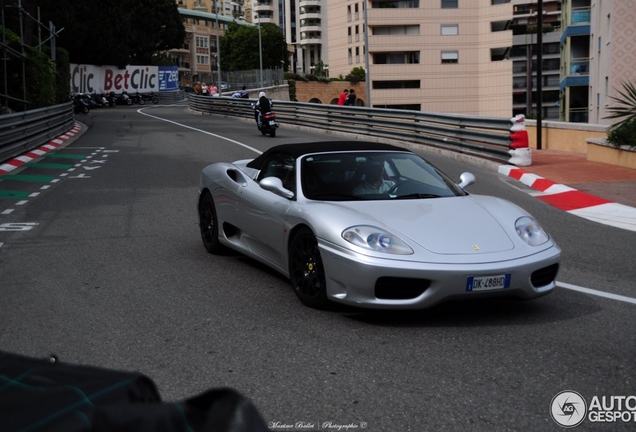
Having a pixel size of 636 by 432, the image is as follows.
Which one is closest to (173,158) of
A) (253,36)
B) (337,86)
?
(337,86)

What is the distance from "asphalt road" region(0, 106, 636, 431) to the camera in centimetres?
453

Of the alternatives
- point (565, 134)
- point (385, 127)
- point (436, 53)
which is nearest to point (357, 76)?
point (436, 53)

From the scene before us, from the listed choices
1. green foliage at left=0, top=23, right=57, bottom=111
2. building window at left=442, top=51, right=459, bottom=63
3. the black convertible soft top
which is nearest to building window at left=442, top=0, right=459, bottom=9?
building window at left=442, top=51, right=459, bottom=63

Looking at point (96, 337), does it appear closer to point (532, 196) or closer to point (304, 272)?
point (304, 272)

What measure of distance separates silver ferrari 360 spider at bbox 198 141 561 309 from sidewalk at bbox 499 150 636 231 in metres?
4.47

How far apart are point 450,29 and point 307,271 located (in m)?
81.6

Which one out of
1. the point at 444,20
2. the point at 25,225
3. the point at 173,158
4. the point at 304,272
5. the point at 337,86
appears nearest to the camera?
the point at 304,272

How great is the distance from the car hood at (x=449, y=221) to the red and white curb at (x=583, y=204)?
443 cm

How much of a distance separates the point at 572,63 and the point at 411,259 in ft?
187

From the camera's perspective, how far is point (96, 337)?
19.3 ft

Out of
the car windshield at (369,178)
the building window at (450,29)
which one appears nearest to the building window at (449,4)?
the building window at (450,29)

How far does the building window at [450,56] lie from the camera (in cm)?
8488

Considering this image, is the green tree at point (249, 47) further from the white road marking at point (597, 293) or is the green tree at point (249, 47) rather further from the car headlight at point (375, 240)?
the car headlight at point (375, 240)

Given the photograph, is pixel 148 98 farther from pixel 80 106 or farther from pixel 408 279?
pixel 408 279
